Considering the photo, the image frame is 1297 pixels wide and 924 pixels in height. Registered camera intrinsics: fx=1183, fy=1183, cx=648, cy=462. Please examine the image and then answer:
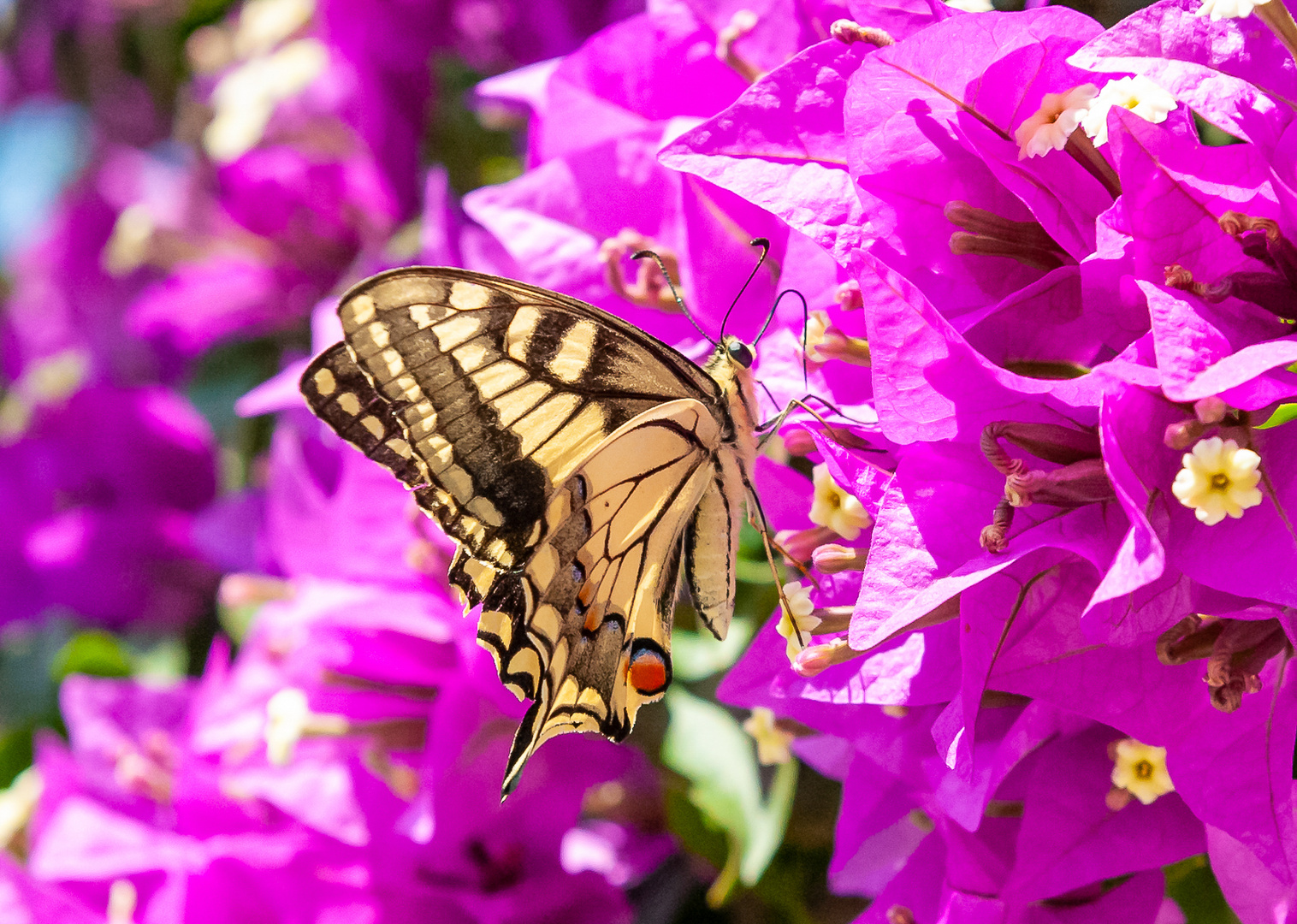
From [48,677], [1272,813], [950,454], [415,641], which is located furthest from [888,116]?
[48,677]

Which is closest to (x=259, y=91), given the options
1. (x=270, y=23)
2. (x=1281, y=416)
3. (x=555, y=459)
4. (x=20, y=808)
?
(x=270, y=23)

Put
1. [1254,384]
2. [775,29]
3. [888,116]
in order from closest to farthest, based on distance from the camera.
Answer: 1. [1254,384]
2. [888,116]
3. [775,29]

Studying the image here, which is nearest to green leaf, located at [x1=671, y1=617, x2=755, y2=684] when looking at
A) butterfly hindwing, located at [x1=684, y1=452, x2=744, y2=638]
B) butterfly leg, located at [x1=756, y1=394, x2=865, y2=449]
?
butterfly hindwing, located at [x1=684, y1=452, x2=744, y2=638]

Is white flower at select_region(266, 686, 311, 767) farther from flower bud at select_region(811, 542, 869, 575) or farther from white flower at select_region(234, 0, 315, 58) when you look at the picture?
white flower at select_region(234, 0, 315, 58)

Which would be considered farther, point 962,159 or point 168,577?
point 168,577

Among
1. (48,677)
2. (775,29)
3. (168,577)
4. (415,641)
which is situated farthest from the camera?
(48,677)

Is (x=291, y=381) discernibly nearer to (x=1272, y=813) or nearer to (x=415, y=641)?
(x=415, y=641)

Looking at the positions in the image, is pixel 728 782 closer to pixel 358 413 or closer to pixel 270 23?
pixel 358 413
